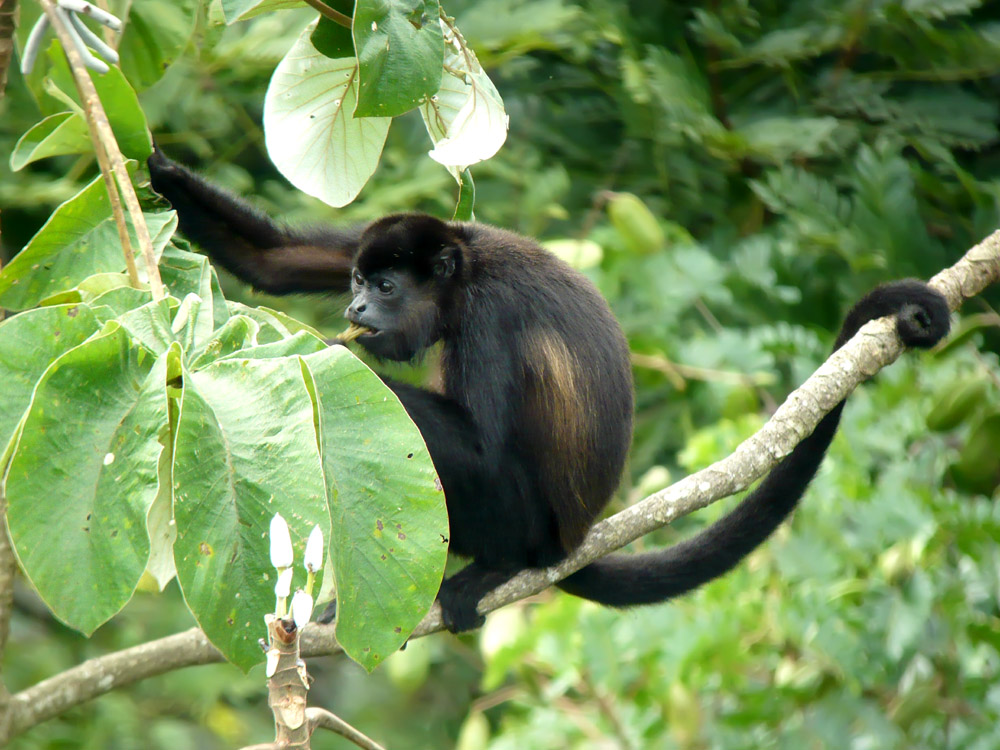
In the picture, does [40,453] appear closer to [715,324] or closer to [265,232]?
[265,232]

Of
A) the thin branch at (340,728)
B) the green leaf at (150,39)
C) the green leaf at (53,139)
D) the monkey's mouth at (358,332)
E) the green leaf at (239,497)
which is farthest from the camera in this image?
the monkey's mouth at (358,332)

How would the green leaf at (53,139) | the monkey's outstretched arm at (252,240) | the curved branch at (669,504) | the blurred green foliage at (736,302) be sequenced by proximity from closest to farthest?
1. the green leaf at (53,139)
2. the curved branch at (669,504)
3. the monkey's outstretched arm at (252,240)
4. the blurred green foliage at (736,302)

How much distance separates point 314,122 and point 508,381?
1005 mm

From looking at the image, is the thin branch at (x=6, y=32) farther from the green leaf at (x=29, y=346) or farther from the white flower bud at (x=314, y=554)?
the white flower bud at (x=314, y=554)

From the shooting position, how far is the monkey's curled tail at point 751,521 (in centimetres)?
258

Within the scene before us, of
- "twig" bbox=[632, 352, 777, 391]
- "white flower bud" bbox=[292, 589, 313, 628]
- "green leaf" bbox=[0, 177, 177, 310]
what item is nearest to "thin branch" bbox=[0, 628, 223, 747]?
"green leaf" bbox=[0, 177, 177, 310]

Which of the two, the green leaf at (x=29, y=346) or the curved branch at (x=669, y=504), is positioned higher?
the green leaf at (x=29, y=346)

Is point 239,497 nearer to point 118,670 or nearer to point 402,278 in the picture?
point 118,670

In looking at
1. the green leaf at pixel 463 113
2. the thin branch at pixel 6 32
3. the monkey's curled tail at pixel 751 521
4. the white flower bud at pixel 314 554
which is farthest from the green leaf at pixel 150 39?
the white flower bud at pixel 314 554

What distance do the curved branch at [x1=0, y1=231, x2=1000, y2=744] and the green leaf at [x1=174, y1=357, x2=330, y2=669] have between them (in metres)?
0.89

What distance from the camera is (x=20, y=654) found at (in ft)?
16.4

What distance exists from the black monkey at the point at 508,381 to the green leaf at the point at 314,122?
66cm

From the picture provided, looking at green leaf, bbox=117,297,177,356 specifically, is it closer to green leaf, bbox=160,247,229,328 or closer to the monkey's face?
green leaf, bbox=160,247,229,328

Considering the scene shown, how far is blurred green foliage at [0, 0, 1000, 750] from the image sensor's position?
374 centimetres
